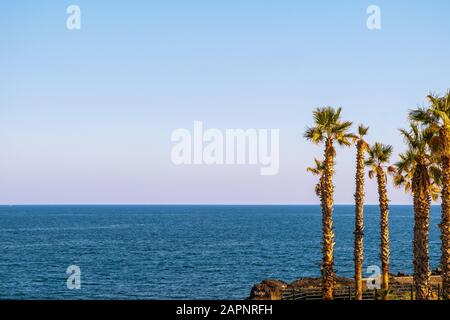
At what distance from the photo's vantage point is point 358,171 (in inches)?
1425

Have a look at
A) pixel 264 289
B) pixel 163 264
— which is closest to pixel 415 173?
pixel 264 289

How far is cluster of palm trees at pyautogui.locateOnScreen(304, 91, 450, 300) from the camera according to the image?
2481 centimetres

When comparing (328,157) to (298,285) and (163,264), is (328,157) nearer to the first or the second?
(298,285)

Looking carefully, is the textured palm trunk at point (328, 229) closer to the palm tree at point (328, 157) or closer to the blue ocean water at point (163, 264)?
the palm tree at point (328, 157)

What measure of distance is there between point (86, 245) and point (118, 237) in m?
25.4

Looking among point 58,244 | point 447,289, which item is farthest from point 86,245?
point 447,289

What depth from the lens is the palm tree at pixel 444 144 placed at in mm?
24250

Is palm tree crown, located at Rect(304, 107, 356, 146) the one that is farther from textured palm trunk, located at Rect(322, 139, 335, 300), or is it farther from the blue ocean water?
the blue ocean water

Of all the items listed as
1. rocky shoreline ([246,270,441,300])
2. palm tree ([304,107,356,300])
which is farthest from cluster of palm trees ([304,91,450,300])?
rocky shoreline ([246,270,441,300])

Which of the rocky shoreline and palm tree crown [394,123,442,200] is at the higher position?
palm tree crown [394,123,442,200]

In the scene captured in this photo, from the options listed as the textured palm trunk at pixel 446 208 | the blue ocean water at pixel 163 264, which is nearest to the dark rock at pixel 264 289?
the blue ocean water at pixel 163 264

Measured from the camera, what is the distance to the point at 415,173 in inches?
1108
